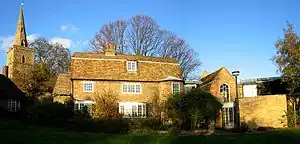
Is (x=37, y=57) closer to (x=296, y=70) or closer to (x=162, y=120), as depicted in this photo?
(x=162, y=120)

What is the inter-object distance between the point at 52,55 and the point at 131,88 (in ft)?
93.3

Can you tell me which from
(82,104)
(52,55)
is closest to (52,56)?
(52,55)

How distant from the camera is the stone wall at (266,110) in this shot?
39281mm

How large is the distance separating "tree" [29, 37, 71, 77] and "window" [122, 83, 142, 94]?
26292 mm

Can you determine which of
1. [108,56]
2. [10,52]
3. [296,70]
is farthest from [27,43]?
[296,70]

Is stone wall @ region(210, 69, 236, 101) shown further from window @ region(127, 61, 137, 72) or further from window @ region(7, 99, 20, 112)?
window @ region(7, 99, 20, 112)

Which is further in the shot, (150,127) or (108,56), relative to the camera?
(108,56)

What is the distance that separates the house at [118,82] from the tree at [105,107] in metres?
2.35

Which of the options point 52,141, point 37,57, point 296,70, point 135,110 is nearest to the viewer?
point 52,141

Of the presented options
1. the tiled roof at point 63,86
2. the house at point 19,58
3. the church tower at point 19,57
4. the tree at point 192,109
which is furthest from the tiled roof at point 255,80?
the church tower at point 19,57

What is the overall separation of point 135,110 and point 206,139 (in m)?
23.1

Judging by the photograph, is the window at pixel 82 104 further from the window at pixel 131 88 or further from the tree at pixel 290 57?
the tree at pixel 290 57

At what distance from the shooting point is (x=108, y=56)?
43875 millimetres

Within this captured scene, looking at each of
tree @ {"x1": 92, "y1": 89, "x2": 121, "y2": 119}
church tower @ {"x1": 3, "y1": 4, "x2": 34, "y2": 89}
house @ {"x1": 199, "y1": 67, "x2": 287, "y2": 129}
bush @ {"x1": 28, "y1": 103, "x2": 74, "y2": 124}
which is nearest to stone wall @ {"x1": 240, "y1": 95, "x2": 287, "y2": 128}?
house @ {"x1": 199, "y1": 67, "x2": 287, "y2": 129}
